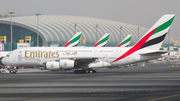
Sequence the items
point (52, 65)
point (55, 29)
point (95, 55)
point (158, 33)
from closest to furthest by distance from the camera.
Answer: point (158, 33) < point (52, 65) < point (95, 55) < point (55, 29)

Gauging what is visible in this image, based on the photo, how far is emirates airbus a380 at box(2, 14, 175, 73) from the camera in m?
44.1

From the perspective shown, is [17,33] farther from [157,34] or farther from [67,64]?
[157,34]

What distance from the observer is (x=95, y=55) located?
46.0m

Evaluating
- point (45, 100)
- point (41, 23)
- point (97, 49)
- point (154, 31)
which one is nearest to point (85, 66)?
point (97, 49)

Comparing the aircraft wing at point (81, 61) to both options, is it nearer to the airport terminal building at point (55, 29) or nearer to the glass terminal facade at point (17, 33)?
the airport terminal building at point (55, 29)

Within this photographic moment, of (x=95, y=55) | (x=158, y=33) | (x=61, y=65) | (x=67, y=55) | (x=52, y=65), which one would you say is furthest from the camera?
(x=67, y=55)

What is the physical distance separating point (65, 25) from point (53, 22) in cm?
590

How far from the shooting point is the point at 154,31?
44.1m

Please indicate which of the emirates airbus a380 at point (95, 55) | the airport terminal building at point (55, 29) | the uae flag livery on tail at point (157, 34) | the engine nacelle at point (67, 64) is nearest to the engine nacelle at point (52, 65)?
the emirates airbus a380 at point (95, 55)

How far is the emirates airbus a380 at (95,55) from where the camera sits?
44.1 metres

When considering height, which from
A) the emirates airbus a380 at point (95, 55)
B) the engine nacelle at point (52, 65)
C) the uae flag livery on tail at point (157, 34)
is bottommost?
the engine nacelle at point (52, 65)

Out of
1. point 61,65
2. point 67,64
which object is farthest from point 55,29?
point 67,64

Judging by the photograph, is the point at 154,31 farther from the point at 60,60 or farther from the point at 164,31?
the point at 60,60

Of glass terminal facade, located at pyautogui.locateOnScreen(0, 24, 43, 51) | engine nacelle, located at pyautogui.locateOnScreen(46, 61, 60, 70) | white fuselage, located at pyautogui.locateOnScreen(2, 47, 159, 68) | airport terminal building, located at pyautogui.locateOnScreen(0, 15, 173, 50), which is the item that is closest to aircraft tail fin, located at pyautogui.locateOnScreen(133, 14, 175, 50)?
white fuselage, located at pyautogui.locateOnScreen(2, 47, 159, 68)
